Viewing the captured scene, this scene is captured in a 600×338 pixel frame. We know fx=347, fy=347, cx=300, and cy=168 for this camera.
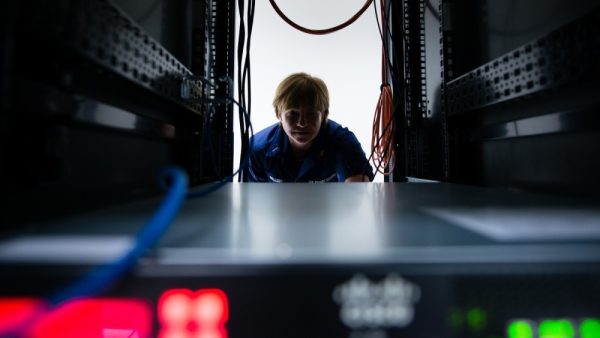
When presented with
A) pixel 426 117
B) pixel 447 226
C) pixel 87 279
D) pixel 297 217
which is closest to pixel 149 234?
pixel 87 279

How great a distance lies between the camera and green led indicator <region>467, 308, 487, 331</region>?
302mm

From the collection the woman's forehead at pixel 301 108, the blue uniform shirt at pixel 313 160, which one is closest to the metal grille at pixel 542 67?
the woman's forehead at pixel 301 108

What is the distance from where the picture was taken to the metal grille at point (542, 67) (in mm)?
583

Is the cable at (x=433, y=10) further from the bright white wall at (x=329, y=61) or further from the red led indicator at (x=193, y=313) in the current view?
the bright white wall at (x=329, y=61)

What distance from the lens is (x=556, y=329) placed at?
304mm

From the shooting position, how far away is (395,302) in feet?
0.96

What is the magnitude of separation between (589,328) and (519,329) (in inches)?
2.4

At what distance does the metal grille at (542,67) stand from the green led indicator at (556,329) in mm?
476

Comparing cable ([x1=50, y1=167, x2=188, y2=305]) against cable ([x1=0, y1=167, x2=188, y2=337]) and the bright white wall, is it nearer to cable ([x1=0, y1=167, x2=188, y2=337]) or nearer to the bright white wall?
cable ([x1=0, y1=167, x2=188, y2=337])

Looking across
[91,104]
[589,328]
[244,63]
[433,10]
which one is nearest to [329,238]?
[589,328]

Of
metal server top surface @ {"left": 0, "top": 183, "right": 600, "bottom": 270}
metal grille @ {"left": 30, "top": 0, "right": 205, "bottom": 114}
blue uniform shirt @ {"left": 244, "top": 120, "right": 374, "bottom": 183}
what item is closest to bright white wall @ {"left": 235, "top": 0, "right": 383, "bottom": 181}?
blue uniform shirt @ {"left": 244, "top": 120, "right": 374, "bottom": 183}

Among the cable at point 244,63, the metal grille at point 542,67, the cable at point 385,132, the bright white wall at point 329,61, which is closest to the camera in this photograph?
the metal grille at point 542,67

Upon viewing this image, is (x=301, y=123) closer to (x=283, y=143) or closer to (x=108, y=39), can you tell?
(x=283, y=143)

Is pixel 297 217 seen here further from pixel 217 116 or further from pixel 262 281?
pixel 217 116
